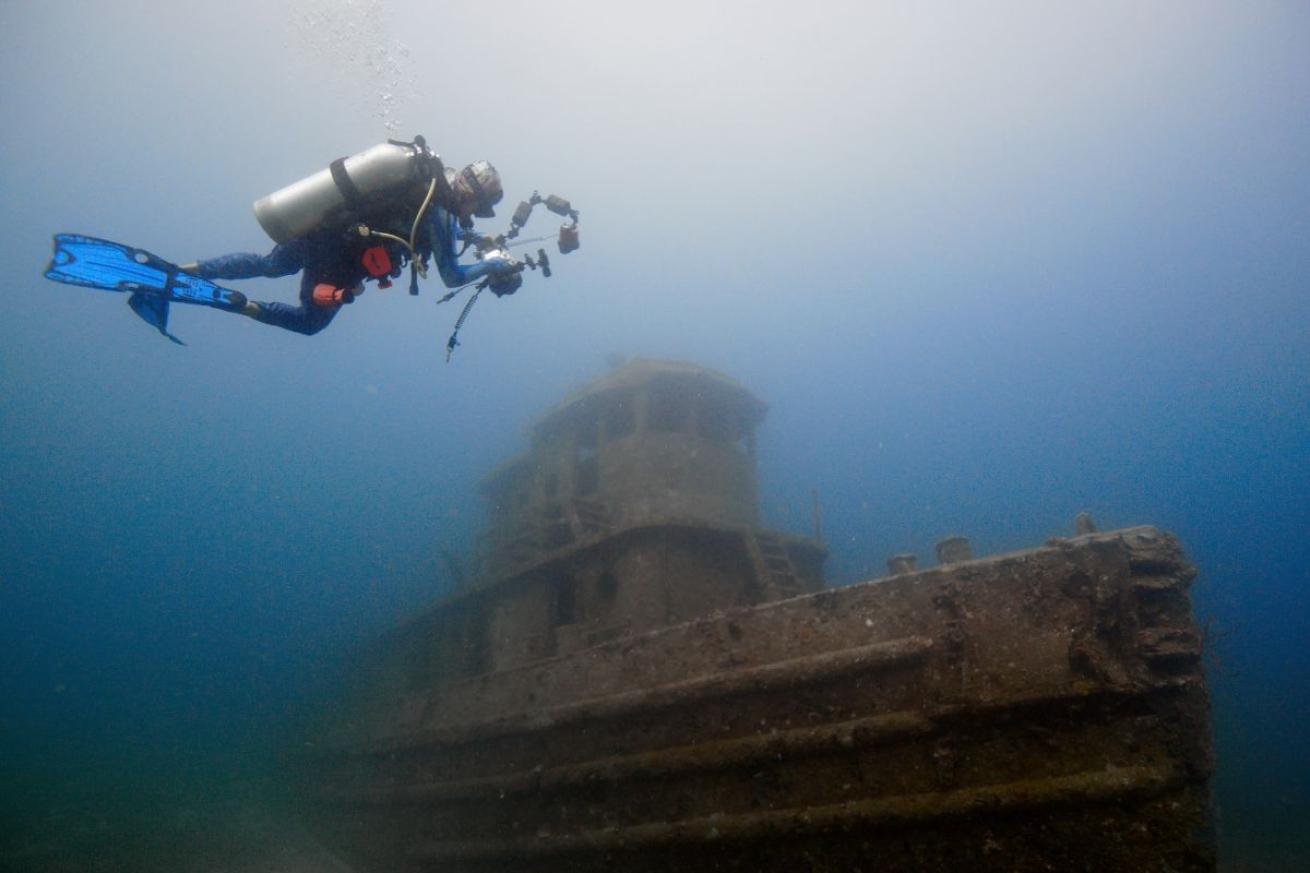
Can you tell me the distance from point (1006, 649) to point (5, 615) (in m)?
118

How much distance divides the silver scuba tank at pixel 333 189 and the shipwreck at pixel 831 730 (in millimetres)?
4476

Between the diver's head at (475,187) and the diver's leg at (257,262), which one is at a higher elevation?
the diver's head at (475,187)

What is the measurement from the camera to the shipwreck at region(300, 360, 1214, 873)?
4023mm

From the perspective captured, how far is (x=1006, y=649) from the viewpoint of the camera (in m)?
4.40

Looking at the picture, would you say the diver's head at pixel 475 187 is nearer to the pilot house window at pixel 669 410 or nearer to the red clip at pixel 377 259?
the red clip at pixel 377 259

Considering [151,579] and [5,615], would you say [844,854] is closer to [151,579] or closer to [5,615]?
[5,615]

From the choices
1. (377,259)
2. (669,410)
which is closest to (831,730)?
(377,259)

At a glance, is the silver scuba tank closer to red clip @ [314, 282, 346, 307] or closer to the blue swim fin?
red clip @ [314, 282, 346, 307]

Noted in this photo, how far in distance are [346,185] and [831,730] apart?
5.30 meters

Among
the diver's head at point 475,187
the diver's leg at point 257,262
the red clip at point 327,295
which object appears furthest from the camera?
the diver's head at point 475,187

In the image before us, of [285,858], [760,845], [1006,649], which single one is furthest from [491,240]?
[285,858]

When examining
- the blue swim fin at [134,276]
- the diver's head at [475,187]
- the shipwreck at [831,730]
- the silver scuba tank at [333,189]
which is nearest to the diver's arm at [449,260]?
the diver's head at [475,187]

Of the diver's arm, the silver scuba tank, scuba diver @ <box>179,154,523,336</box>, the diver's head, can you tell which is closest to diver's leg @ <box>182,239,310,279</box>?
scuba diver @ <box>179,154,523,336</box>

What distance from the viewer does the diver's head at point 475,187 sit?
4.55 meters
